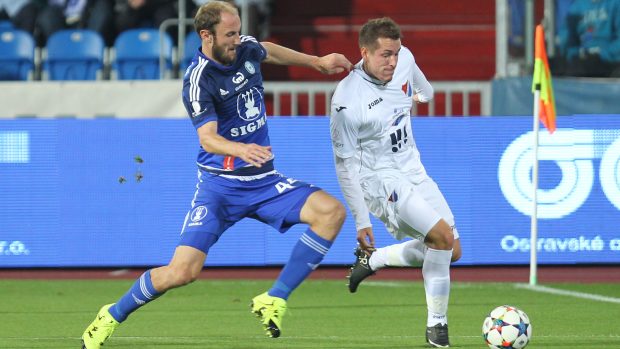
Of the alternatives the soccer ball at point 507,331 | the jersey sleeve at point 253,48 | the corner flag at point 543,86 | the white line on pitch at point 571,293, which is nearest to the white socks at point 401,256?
the soccer ball at point 507,331

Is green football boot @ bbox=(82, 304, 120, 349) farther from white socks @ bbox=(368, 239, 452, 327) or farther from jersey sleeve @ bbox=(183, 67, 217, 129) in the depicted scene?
white socks @ bbox=(368, 239, 452, 327)

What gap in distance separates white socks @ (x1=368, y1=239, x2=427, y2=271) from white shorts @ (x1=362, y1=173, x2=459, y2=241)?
1.13ft

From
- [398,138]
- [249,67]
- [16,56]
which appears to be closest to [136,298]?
[249,67]

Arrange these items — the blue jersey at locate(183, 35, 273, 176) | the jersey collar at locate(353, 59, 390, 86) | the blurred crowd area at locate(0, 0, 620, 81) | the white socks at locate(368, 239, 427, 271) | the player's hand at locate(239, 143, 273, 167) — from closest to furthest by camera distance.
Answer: the player's hand at locate(239, 143, 273, 167) → the blue jersey at locate(183, 35, 273, 176) → the jersey collar at locate(353, 59, 390, 86) → the white socks at locate(368, 239, 427, 271) → the blurred crowd area at locate(0, 0, 620, 81)

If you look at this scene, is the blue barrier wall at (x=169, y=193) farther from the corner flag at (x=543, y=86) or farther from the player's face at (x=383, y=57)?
the player's face at (x=383, y=57)

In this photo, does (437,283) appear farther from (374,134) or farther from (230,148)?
(230,148)

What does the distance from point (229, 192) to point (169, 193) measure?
5.89m

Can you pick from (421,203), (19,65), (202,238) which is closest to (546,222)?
(421,203)

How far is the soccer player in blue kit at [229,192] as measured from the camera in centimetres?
778

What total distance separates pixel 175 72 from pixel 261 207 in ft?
31.0

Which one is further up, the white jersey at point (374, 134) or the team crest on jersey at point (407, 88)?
the team crest on jersey at point (407, 88)

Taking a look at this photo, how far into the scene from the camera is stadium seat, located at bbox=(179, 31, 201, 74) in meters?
17.3

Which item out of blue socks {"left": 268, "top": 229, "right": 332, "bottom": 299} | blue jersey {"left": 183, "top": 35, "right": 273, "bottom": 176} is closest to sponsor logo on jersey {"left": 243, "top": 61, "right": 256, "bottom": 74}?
blue jersey {"left": 183, "top": 35, "right": 273, "bottom": 176}

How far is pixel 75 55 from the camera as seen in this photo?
58.6 feet
